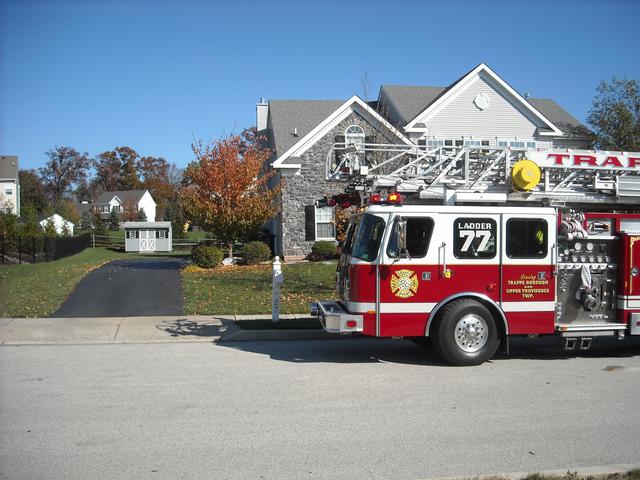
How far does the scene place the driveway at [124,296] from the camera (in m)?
13.3

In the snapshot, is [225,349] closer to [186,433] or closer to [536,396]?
[186,433]

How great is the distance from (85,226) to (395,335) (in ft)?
191

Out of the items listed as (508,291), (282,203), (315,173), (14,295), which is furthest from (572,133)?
(14,295)

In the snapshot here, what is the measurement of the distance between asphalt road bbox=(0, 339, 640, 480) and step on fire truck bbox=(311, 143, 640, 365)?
0.65 meters

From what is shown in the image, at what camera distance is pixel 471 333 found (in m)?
8.42

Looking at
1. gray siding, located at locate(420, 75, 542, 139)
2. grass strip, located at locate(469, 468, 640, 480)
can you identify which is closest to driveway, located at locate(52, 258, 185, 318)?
grass strip, located at locate(469, 468, 640, 480)

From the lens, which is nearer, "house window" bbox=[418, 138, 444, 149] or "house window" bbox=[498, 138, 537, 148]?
"house window" bbox=[418, 138, 444, 149]

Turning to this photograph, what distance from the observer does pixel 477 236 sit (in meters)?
8.48

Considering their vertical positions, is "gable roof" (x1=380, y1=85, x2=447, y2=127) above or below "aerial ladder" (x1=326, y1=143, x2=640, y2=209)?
above

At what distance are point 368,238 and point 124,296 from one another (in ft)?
30.4

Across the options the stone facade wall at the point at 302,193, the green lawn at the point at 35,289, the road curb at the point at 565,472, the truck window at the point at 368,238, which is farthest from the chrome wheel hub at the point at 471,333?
the stone facade wall at the point at 302,193

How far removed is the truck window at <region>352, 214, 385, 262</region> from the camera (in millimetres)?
8359

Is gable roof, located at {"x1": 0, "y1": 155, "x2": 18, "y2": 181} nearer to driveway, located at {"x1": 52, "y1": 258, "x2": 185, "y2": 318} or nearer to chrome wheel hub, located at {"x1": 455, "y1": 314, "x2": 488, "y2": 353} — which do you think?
driveway, located at {"x1": 52, "y1": 258, "x2": 185, "y2": 318}

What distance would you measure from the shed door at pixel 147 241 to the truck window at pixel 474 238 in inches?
1543
